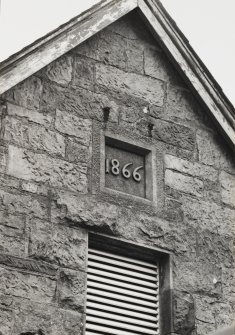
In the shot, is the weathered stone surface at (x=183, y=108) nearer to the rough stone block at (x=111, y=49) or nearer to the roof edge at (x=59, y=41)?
the rough stone block at (x=111, y=49)

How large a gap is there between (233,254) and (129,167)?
1.32 meters

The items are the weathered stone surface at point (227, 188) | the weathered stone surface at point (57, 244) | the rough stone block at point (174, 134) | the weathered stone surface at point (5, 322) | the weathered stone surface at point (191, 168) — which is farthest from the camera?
the weathered stone surface at point (227, 188)

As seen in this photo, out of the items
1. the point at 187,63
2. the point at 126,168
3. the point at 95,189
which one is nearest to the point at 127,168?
the point at 126,168

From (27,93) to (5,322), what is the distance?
2.22m

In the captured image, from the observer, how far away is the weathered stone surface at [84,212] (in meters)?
8.05

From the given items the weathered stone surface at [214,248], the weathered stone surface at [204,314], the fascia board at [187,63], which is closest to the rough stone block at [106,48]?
the fascia board at [187,63]

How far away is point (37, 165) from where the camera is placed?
812 cm

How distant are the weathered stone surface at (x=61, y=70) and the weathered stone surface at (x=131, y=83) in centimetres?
31

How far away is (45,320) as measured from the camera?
748 cm

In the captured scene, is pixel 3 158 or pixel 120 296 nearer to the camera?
pixel 3 158

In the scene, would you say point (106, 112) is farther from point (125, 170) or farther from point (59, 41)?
point (59, 41)

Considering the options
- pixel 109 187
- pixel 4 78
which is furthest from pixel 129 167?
pixel 4 78

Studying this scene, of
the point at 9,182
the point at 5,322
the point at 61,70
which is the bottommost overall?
the point at 5,322

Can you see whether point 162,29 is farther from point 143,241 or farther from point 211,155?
point 143,241
